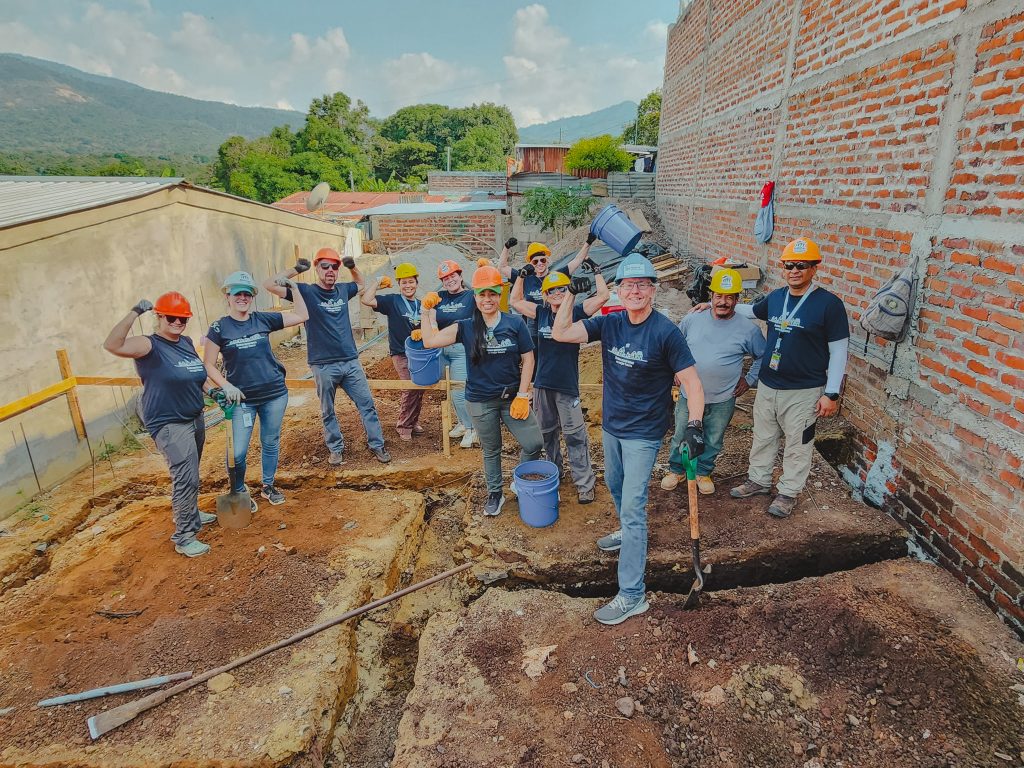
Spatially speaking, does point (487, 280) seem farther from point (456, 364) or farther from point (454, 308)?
point (456, 364)

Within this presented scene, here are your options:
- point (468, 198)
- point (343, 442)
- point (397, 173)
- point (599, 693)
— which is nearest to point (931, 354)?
point (599, 693)

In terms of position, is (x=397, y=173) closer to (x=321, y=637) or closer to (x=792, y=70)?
(x=792, y=70)

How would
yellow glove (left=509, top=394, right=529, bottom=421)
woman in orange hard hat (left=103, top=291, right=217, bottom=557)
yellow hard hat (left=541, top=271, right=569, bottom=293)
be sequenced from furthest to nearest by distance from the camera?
yellow hard hat (left=541, top=271, right=569, bottom=293), yellow glove (left=509, top=394, right=529, bottom=421), woman in orange hard hat (left=103, top=291, right=217, bottom=557)

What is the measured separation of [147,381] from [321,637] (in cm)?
233

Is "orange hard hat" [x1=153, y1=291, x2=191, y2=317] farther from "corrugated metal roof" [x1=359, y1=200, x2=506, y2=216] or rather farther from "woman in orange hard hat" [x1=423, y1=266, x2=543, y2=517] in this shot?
"corrugated metal roof" [x1=359, y1=200, x2=506, y2=216]

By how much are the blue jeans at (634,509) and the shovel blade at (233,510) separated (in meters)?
3.41

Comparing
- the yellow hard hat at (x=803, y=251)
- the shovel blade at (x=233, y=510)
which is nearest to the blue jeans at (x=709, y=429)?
the yellow hard hat at (x=803, y=251)

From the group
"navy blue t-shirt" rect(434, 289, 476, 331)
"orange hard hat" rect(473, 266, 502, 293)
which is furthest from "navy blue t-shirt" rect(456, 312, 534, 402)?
"navy blue t-shirt" rect(434, 289, 476, 331)

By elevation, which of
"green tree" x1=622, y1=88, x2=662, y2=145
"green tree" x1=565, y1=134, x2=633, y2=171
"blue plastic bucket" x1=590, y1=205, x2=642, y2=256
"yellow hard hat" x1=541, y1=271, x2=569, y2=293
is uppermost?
"green tree" x1=622, y1=88, x2=662, y2=145

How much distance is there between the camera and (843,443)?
4.87 metres

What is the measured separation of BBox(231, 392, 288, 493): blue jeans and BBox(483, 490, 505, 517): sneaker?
204cm

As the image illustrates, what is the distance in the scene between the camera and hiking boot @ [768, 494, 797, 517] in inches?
169

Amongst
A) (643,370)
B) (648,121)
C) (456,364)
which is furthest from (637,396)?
(648,121)

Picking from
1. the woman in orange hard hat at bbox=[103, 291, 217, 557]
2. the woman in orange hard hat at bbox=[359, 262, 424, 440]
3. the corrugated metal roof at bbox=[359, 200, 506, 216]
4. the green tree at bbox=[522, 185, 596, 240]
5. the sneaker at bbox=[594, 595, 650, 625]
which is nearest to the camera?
the sneaker at bbox=[594, 595, 650, 625]
